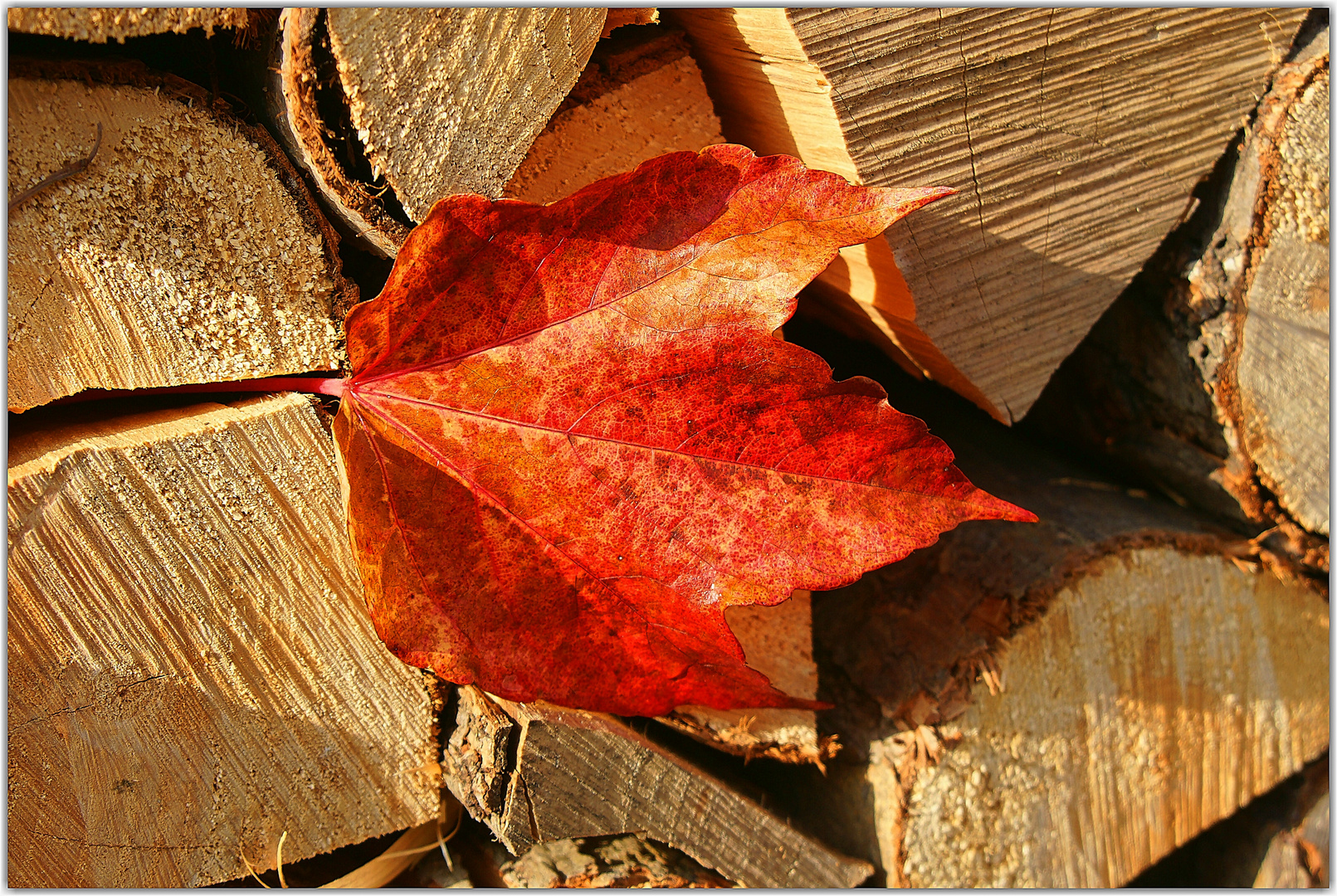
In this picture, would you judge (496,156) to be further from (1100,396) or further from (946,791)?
(1100,396)

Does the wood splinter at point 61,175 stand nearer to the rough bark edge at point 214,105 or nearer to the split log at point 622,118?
the rough bark edge at point 214,105

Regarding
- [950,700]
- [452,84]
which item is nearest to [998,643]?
[950,700]

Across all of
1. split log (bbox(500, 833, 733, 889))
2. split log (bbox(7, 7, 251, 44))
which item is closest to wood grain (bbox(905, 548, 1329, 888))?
split log (bbox(500, 833, 733, 889))

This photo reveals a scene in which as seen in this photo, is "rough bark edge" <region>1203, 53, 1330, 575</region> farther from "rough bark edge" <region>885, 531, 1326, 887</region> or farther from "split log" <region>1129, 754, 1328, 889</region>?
"split log" <region>1129, 754, 1328, 889</region>

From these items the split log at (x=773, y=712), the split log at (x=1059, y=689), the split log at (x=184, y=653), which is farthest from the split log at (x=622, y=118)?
the split log at (x=1059, y=689)

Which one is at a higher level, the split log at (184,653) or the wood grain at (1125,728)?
the split log at (184,653)
